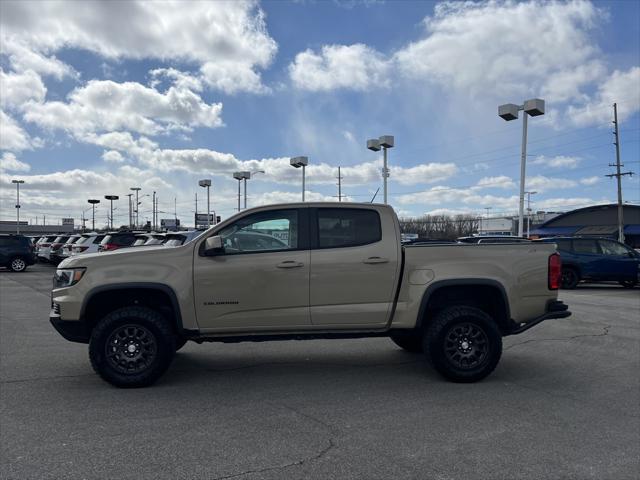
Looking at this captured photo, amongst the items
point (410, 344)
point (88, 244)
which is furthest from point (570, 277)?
point (88, 244)

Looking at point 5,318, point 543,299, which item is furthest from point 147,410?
point 5,318

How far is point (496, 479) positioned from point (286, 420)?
1.82 m

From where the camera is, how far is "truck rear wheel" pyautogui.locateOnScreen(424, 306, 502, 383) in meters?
5.80

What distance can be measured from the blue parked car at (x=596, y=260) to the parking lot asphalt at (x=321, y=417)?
1020 centimetres

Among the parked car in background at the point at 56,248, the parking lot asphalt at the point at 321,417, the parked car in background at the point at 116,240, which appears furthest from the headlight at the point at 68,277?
the parked car in background at the point at 56,248

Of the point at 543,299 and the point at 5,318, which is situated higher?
the point at 543,299

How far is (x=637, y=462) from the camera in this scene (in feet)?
12.8

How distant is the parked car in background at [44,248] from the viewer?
27577mm

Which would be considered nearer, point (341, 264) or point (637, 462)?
point (637, 462)

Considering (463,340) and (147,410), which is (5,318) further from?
(463,340)

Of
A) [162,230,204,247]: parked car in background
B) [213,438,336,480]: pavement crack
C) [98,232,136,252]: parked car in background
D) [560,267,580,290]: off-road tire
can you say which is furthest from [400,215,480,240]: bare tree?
[213,438,336,480]: pavement crack

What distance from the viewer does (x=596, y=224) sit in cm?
5594

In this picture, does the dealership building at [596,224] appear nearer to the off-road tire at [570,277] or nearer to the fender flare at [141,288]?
the off-road tire at [570,277]

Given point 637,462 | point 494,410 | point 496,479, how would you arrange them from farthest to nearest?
point 494,410
point 637,462
point 496,479
